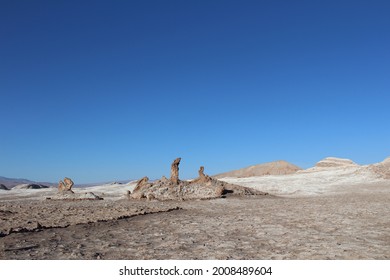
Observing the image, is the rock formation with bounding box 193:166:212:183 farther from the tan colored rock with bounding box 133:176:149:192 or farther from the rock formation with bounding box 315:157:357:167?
the rock formation with bounding box 315:157:357:167

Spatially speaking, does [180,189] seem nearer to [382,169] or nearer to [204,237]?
[204,237]

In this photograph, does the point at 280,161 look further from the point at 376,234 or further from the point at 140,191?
the point at 376,234

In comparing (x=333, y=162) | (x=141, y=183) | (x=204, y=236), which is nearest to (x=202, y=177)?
(x=141, y=183)

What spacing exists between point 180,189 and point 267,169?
4571 centimetres

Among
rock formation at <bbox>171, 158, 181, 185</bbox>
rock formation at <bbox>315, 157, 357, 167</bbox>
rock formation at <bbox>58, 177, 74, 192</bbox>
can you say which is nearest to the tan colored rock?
rock formation at <bbox>171, 158, 181, 185</bbox>

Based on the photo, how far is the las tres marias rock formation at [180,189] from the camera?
2508 centimetres

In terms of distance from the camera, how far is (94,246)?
28.3 ft

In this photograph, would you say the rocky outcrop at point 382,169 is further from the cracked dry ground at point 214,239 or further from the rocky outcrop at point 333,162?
the cracked dry ground at point 214,239

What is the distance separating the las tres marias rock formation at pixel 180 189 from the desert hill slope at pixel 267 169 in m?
39.5

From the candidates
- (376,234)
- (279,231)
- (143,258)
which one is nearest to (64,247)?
(143,258)

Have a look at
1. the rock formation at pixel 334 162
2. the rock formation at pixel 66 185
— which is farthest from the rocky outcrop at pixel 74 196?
the rock formation at pixel 334 162

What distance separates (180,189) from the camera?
25.7 metres

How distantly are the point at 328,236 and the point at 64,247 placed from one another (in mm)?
6903

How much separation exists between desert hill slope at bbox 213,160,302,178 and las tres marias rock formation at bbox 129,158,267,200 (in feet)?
130
